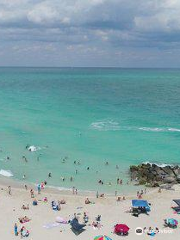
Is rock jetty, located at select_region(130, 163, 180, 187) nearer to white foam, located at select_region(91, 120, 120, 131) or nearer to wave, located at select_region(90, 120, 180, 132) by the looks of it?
wave, located at select_region(90, 120, 180, 132)

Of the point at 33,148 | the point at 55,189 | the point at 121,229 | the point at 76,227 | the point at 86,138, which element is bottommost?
the point at 55,189

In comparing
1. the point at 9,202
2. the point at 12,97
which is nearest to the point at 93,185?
the point at 9,202

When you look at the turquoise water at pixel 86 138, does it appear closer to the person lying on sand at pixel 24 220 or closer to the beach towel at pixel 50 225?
the person lying on sand at pixel 24 220

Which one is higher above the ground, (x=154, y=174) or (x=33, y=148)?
(x=33, y=148)

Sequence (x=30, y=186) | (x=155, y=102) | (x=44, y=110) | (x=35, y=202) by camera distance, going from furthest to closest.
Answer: (x=155, y=102)
(x=44, y=110)
(x=30, y=186)
(x=35, y=202)

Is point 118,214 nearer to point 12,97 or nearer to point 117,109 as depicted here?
point 117,109

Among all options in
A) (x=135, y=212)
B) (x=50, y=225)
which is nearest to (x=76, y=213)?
(x=50, y=225)

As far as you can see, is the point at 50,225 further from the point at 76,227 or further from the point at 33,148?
the point at 33,148

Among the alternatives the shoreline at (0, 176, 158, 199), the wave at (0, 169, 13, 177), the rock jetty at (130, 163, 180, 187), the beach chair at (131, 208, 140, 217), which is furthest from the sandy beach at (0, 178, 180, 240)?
the wave at (0, 169, 13, 177)

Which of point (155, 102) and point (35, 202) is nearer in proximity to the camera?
point (35, 202)
